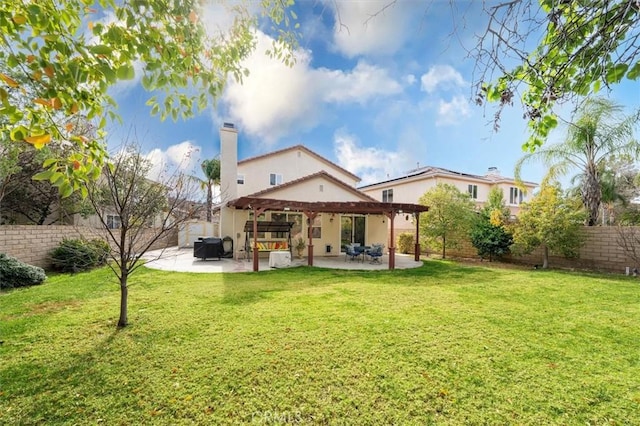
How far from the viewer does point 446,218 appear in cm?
1551

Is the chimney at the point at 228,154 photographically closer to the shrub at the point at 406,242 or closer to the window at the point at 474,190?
the shrub at the point at 406,242

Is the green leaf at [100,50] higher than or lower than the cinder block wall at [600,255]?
higher

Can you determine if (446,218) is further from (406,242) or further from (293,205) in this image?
(293,205)

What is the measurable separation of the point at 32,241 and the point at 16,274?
2698 mm

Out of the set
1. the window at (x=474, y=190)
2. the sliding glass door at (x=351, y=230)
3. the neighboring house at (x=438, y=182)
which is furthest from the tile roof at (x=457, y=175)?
the sliding glass door at (x=351, y=230)

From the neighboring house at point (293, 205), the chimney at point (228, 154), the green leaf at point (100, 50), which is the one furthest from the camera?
the chimney at point (228, 154)

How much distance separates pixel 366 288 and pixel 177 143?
660 cm

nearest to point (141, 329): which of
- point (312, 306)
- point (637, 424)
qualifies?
point (312, 306)

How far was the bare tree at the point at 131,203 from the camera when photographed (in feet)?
16.3

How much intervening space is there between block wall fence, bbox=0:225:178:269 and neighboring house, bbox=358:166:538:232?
19.4 meters

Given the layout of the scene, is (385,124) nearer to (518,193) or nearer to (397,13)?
(397,13)

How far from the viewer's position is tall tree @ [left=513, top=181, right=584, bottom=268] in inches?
475

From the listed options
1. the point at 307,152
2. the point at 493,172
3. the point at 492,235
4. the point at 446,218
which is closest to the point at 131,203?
the point at 446,218

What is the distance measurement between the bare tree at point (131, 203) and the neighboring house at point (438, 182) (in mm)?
19343
